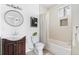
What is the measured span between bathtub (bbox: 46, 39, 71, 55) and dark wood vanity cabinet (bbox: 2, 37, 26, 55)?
0.36 meters

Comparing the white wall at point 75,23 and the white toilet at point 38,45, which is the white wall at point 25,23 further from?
the white wall at point 75,23

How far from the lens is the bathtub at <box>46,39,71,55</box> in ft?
4.80

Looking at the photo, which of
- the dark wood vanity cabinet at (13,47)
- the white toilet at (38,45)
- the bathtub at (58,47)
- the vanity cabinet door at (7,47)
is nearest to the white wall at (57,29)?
the bathtub at (58,47)

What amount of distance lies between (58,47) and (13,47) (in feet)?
2.07

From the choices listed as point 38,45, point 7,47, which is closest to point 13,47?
point 7,47

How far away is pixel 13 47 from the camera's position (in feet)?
4.79

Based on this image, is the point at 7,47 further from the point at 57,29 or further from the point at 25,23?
the point at 57,29

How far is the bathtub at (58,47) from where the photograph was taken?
4.80 feet

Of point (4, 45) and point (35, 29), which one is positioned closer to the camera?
point (4, 45)

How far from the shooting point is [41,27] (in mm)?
1504

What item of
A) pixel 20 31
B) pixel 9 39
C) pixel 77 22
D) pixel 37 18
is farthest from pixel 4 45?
pixel 77 22

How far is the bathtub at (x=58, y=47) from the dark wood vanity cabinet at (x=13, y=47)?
36 centimetres
